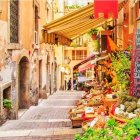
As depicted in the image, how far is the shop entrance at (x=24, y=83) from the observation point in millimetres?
18719

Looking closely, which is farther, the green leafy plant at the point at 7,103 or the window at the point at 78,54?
the window at the point at 78,54

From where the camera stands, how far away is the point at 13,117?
15703mm

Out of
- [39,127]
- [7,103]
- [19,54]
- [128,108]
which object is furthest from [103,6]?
[19,54]

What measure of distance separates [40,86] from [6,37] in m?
10.3

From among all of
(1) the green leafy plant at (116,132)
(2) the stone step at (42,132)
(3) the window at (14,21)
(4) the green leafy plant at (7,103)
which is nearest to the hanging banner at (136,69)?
(1) the green leafy plant at (116,132)

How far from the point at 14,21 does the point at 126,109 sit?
887 cm

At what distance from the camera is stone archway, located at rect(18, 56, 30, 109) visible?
18719mm

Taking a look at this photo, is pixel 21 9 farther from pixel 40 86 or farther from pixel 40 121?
pixel 40 86

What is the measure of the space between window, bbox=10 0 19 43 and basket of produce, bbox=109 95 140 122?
24.9 feet

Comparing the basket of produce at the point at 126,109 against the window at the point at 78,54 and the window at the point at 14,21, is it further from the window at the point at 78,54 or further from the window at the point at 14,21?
the window at the point at 78,54

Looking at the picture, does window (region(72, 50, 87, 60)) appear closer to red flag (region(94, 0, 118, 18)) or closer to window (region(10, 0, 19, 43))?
window (region(10, 0, 19, 43))

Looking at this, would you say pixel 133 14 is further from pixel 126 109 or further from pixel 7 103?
pixel 126 109

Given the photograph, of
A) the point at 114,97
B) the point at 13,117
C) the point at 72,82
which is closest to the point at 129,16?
the point at 114,97

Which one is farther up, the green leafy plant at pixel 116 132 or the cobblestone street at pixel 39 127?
the green leafy plant at pixel 116 132
